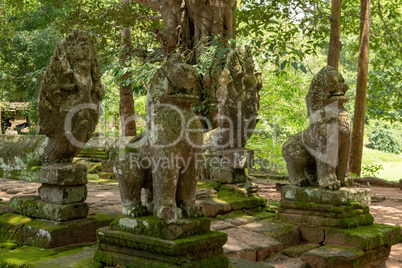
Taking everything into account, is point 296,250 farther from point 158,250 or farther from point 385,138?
point 385,138

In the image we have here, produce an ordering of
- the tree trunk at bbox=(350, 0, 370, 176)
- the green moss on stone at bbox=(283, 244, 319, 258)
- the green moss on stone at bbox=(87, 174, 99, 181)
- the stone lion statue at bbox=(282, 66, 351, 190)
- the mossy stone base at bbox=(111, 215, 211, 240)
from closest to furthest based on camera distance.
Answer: the mossy stone base at bbox=(111, 215, 211, 240), the green moss on stone at bbox=(283, 244, 319, 258), the stone lion statue at bbox=(282, 66, 351, 190), the green moss on stone at bbox=(87, 174, 99, 181), the tree trunk at bbox=(350, 0, 370, 176)

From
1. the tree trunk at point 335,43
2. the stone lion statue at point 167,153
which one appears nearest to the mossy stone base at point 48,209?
the stone lion statue at point 167,153

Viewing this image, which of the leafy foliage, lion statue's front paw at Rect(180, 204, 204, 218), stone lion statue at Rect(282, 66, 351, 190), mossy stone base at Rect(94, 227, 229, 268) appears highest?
the leafy foliage

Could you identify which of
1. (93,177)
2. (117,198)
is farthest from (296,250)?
(93,177)

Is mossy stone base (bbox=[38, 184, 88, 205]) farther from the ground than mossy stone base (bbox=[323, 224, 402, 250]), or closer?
farther from the ground

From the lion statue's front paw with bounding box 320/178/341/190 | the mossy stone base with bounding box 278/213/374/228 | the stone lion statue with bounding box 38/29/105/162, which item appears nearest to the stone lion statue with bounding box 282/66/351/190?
the lion statue's front paw with bounding box 320/178/341/190

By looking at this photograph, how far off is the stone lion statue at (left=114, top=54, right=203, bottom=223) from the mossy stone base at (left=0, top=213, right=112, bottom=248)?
3.24 ft

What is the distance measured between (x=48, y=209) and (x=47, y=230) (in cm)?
29

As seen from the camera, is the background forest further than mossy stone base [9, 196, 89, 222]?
Yes

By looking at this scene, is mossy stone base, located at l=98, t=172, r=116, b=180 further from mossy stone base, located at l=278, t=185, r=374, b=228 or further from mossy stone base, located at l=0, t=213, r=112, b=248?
mossy stone base, located at l=278, t=185, r=374, b=228

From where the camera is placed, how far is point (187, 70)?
3.13m

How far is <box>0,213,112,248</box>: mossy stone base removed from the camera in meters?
3.77

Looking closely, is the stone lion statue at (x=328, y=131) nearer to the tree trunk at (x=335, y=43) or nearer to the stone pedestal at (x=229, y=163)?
the stone pedestal at (x=229, y=163)

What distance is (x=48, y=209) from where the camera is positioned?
399 centimetres
